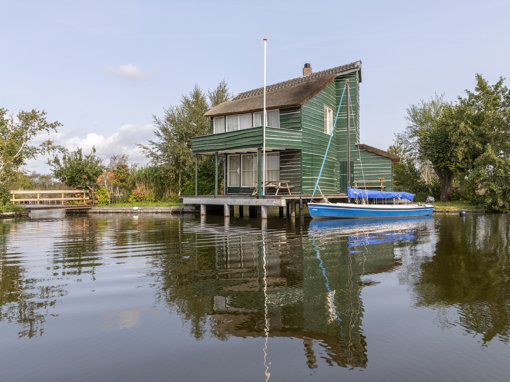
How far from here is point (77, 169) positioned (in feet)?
99.8

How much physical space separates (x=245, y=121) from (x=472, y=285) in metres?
19.8

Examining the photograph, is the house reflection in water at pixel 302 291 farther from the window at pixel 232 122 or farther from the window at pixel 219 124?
the window at pixel 219 124

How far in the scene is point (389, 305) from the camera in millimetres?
5359

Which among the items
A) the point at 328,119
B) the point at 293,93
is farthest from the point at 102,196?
the point at 328,119

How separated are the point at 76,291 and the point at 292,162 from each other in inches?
702

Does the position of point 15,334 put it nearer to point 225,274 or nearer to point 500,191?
point 225,274

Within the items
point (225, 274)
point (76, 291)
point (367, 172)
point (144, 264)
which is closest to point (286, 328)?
point (225, 274)

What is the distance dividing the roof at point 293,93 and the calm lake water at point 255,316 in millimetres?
14626

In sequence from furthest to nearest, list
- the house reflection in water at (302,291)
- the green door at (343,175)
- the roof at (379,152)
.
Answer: the green door at (343,175) < the roof at (379,152) < the house reflection in water at (302,291)

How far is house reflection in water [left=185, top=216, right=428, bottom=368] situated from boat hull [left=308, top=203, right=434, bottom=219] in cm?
800

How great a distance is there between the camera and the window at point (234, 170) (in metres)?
25.8

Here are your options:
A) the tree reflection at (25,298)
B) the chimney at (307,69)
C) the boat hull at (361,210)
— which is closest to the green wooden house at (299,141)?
the chimney at (307,69)

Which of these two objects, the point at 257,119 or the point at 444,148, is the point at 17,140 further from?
the point at 444,148

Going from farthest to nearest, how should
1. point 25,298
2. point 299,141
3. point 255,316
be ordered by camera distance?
point 299,141
point 25,298
point 255,316
